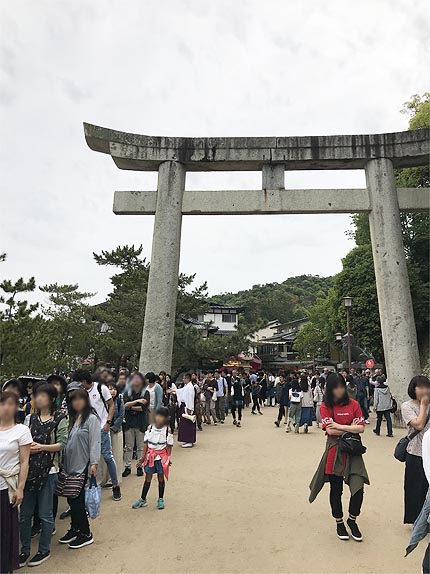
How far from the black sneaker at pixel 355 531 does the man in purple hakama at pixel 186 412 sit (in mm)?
5204

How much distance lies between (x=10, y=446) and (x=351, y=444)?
3088mm

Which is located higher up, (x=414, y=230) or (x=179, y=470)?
(x=414, y=230)

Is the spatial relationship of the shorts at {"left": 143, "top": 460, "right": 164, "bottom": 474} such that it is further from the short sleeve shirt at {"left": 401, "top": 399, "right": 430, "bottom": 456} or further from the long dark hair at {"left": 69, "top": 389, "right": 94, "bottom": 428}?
the short sleeve shirt at {"left": 401, "top": 399, "right": 430, "bottom": 456}

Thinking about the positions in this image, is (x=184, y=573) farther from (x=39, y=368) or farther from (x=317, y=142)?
(x=39, y=368)

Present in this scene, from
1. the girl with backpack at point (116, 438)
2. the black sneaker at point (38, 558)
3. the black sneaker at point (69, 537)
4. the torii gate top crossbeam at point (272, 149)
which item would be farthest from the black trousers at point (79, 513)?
the torii gate top crossbeam at point (272, 149)

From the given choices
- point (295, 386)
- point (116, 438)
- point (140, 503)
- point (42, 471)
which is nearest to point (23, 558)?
point (42, 471)

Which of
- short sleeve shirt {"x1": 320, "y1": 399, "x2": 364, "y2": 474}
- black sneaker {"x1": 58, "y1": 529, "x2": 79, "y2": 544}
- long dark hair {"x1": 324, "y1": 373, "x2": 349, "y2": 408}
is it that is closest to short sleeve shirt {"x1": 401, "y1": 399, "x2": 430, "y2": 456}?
short sleeve shirt {"x1": 320, "y1": 399, "x2": 364, "y2": 474}

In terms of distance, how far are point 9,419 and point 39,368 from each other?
1483cm

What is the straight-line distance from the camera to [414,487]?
4297 millimetres

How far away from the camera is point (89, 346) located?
2430 centimetres

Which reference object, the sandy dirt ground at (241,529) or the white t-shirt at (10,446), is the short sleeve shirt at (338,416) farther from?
the white t-shirt at (10,446)

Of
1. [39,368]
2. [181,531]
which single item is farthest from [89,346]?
[181,531]

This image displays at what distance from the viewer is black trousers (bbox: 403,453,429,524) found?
426 centimetres

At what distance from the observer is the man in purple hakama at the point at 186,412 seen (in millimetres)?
9000
